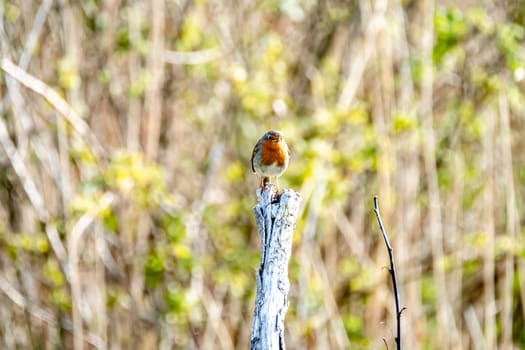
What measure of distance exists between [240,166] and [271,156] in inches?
67.1

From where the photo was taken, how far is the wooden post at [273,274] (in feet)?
6.98

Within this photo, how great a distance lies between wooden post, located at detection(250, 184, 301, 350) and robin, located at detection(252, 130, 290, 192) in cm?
139

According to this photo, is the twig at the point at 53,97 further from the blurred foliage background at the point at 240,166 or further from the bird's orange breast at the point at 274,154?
the bird's orange breast at the point at 274,154

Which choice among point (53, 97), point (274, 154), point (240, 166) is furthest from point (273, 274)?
point (240, 166)

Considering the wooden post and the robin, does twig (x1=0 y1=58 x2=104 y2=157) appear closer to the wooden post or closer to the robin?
the robin

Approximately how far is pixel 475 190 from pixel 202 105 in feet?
6.22

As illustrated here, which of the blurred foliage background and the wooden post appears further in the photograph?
the blurred foliage background

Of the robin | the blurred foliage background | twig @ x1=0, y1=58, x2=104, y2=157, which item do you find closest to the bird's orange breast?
the robin

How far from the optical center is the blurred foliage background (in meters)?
5.07

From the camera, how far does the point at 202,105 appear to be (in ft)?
19.2

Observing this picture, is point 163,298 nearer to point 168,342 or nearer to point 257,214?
point 168,342

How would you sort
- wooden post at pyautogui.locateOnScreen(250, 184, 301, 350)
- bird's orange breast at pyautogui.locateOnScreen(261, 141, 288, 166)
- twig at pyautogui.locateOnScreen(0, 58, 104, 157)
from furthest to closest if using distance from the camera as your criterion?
twig at pyautogui.locateOnScreen(0, 58, 104, 157), bird's orange breast at pyautogui.locateOnScreen(261, 141, 288, 166), wooden post at pyautogui.locateOnScreen(250, 184, 301, 350)

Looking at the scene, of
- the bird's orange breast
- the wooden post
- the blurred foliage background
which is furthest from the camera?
the blurred foliage background

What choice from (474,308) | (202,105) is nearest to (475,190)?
(474,308)
